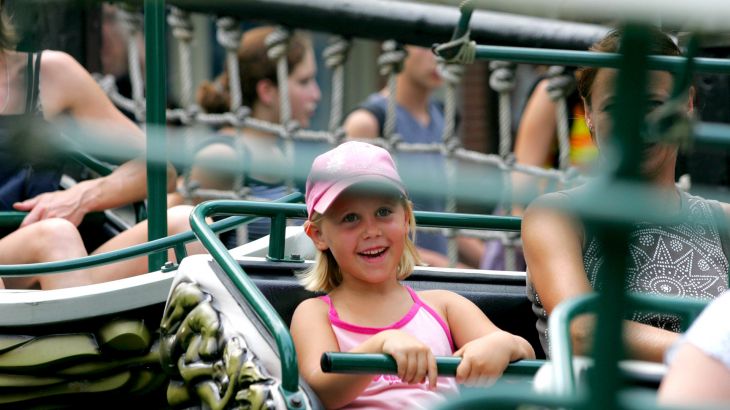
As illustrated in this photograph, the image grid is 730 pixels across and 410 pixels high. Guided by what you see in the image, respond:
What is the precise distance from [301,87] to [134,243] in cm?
142

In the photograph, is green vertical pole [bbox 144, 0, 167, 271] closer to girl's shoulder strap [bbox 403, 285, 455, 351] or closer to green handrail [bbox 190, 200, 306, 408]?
green handrail [bbox 190, 200, 306, 408]

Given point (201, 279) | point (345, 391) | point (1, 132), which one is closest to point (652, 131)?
point (345, 391)

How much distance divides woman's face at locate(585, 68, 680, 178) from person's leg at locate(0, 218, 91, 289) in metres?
1.32

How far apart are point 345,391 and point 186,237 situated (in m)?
0.72

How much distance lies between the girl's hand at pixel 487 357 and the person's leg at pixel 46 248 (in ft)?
4.31

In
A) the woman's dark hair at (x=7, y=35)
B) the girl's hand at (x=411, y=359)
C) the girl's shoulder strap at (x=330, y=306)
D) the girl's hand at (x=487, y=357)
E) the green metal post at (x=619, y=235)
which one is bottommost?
the girl's shoulder strap at (x=330, y=306)

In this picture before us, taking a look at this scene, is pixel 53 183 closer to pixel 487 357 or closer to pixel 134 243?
pixel 134 243

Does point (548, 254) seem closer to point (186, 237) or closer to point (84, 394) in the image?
point (186, 237)

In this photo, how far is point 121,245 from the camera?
3.11m

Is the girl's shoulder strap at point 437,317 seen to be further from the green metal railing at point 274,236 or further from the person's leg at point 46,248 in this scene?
the person's leg at point 46,248

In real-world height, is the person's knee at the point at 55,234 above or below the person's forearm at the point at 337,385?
below

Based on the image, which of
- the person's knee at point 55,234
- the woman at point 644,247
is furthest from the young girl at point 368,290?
the person's knee at point 55,234

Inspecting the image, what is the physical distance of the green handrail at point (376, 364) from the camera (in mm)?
1775

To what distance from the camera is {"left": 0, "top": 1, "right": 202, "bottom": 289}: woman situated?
3068mm
